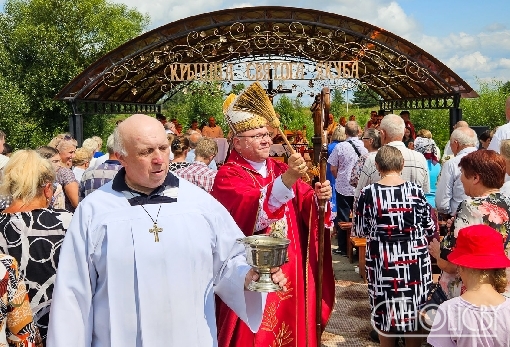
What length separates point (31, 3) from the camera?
3341 centimetres

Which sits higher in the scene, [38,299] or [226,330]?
[38,299]

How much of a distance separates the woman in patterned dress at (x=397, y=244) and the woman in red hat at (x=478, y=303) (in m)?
1.55

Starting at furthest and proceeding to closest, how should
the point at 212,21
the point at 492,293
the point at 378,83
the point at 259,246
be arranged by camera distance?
1. the point at 378,83
2. the point at 212,21
3. the point at 492,293
4. the point at 259,246

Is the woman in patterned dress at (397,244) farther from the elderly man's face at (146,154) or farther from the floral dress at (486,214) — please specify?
the elderly man's face at (146,154)

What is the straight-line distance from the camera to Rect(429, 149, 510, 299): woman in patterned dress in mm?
3352

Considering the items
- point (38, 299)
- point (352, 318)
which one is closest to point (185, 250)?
Answer: point (38, 299)

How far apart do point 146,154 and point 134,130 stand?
0.42ft

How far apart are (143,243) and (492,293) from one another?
1727mm

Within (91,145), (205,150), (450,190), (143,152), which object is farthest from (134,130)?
(91,145)

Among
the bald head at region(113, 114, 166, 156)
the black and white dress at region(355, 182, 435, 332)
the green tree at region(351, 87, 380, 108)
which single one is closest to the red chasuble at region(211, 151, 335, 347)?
the black and white dress at region(355, 182, 435, 332)

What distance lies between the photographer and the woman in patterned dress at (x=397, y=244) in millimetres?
4453

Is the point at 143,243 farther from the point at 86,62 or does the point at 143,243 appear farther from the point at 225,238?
the point at 86,62

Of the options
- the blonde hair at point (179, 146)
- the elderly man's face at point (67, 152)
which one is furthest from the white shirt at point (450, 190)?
the elderly man's face at point (67, 152)

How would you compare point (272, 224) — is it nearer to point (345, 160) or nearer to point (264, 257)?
point (264, 257)
